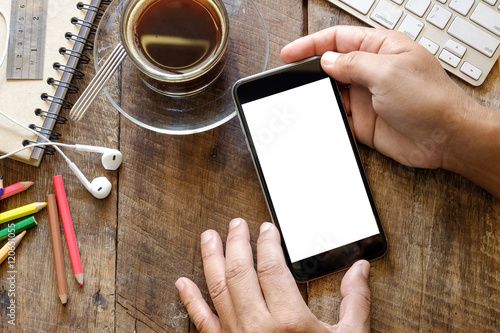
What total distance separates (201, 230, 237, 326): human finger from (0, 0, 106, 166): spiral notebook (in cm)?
32

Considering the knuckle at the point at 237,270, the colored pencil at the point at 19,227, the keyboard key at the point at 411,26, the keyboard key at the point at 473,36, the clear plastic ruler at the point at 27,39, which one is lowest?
the colored pencil at the point at 19,227

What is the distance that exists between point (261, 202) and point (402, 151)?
10.0 inches

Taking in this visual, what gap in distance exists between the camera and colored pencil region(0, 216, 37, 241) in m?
0.83

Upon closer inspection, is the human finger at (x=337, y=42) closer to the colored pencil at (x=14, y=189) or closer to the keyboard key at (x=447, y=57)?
the keyboard key at (x=447, y=57)

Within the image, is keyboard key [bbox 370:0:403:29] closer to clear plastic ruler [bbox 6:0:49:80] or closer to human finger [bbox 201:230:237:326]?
human finger [bbox 201:230:237:326]

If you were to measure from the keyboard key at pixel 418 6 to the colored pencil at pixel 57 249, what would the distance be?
0.69 meters

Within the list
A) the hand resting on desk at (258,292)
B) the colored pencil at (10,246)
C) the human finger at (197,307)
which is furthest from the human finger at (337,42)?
the colored pencil at (10,246)

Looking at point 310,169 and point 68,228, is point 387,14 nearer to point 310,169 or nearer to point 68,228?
point 310,169

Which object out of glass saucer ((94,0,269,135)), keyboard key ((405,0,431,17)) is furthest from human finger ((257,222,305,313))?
keyboard key ((405,0,431,17))

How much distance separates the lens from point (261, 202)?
33.2 inches

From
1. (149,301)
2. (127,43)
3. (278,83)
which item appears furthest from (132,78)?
(149,301)

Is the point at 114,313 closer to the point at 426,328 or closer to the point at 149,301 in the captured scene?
the point at 149,301

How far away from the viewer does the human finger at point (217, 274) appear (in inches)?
30.9

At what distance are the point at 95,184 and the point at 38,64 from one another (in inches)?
9.2
